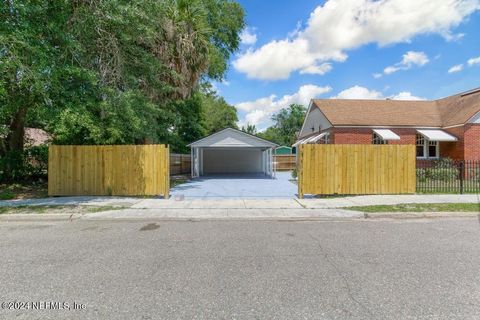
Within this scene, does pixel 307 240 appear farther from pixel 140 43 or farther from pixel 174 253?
pixel 140 43

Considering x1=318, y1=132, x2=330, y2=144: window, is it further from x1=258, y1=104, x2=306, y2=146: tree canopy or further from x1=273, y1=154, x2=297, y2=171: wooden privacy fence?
x1=258, y1=104, x2=306, y2=146: tree canopy

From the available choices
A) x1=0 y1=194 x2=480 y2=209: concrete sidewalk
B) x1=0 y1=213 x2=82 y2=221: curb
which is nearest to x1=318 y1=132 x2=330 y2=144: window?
x1=0 y1=194 x2=480 y2=209: concrete sidewalk

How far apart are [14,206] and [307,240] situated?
8.80 metres

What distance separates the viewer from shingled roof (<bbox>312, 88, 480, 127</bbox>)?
18.9 metres

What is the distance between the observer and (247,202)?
959 centimetres

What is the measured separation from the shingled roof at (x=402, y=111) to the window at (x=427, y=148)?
1055 mm

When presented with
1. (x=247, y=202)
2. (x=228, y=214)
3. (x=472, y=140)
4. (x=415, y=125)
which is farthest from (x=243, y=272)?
(x=472, y=140)

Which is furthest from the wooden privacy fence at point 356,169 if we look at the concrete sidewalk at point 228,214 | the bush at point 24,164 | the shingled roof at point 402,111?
the bush at point 24,164

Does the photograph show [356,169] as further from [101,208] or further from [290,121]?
[290,121]

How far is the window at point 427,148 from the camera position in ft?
Result: 63.7

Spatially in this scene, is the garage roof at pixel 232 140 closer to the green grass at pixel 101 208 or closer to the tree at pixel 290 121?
the green grass at pixel 101 208

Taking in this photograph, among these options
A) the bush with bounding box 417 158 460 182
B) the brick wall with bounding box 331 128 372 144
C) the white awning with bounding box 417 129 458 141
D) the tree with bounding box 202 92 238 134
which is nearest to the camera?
the bush with bounding box 417 158 460 182

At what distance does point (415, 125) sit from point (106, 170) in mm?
19440

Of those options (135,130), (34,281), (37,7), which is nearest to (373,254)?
(34,281)
